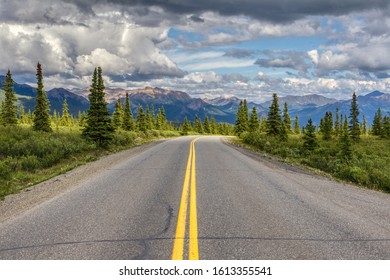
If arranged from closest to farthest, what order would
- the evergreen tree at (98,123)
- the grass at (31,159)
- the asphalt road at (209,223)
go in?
the asphalt road at (209,223) < the grass at (31,159) < the evergreen tree at (98,123)

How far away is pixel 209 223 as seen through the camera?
19.1ft

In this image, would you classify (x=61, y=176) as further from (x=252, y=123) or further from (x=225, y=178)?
(x=252, y=123)

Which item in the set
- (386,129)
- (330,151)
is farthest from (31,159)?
(386,129)

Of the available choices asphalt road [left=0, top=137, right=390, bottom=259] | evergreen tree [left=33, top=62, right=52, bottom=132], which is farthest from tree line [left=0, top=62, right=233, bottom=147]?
asphalt road [left=0, top=137, right=390, bottom=259]

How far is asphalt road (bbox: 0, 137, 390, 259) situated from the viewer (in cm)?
457

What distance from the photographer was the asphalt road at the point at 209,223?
4.57 meters

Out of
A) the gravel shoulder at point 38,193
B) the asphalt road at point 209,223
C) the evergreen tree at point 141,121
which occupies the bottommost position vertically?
the gravel shoulder at point 38,193

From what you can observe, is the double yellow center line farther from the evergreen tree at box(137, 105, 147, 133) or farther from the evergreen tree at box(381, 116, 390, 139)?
the evergreen tree at box(381, 116, 390, 139)

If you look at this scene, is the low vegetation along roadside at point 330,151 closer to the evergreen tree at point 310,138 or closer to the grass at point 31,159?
the evergreen tree at point 310,138

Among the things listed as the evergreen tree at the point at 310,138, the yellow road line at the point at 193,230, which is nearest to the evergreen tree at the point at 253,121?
the evergreen tree at the point at 310,138

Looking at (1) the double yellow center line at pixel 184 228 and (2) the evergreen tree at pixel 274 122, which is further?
(2) the evergreen tree at pixel 274 122

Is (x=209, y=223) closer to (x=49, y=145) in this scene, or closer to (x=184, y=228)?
(x=184, y=228)

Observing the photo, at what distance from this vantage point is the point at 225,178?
1091cm

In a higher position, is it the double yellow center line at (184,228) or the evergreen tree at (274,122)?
the evergreen tree at (274,122)
